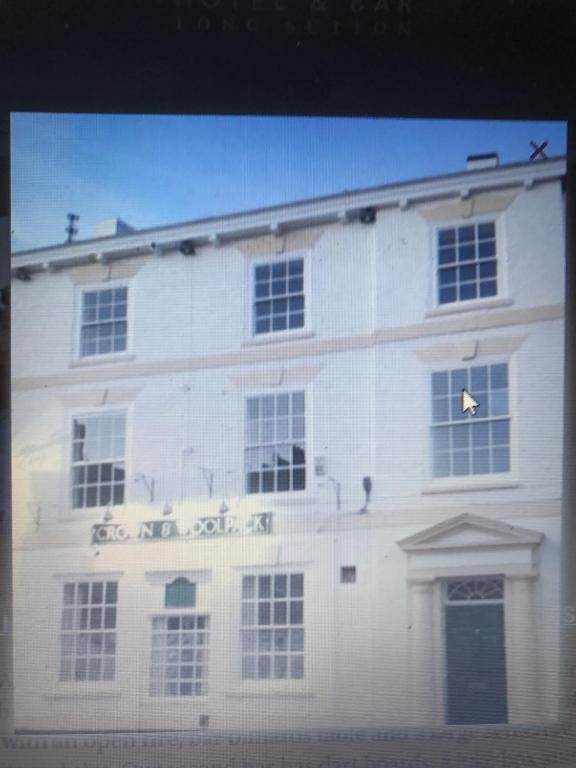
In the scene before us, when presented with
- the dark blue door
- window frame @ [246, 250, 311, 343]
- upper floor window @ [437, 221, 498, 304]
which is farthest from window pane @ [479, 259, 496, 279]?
the dark blue door

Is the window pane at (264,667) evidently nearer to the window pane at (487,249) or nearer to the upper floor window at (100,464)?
the upper floor window at (100,464)

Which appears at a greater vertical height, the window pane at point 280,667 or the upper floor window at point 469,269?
the upper floor window at point 469,269

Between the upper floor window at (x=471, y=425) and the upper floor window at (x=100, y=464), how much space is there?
82 cm

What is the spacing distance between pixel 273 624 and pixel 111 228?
1131 millimetres

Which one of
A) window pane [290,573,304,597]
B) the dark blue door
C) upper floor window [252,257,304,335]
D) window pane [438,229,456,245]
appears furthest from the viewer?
window pane [438,229,456,245]

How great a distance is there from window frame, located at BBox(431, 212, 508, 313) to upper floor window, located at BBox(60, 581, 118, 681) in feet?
3.79

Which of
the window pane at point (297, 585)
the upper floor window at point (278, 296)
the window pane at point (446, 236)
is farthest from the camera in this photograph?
the window pane at point (446, 236)

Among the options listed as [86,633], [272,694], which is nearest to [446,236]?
[272,694]

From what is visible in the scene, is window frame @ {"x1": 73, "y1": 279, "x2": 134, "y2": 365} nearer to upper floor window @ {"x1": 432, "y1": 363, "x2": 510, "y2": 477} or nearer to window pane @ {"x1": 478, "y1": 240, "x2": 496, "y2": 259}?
upper floor window @ {"x1": 432, "y1": 363, "x2": 510, "y2": 477}

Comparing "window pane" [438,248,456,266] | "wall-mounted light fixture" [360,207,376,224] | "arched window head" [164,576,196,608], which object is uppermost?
"wall-mounted light fixture" [360,207,376,224]

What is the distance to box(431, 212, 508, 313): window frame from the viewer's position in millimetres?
2727

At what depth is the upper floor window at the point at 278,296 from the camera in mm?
2672

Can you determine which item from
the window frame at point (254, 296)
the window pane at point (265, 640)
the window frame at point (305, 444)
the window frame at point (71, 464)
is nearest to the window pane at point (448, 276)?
the window frame at point (254, 296)

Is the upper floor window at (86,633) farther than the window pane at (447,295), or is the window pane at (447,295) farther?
the window pane at (447,295)
